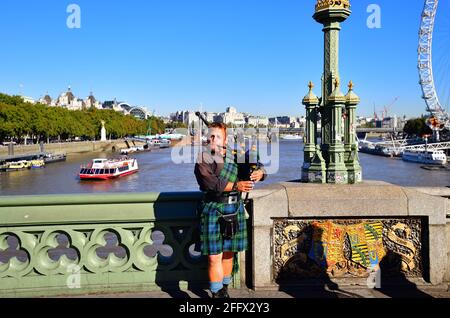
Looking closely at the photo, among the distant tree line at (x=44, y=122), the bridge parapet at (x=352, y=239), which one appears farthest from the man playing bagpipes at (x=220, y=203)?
the distant tree line at (x=44, y=122)

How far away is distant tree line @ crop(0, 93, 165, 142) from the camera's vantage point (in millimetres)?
80312

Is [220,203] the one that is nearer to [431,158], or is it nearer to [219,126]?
[219,126]

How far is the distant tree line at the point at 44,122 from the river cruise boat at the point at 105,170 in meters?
27.7

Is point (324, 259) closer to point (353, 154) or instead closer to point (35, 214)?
point (353, 154)

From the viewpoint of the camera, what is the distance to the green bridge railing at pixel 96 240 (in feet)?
16.7

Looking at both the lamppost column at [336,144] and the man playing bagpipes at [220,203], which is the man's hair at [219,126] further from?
the lamppost column at [336,144]

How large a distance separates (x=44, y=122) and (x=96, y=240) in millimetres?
92054

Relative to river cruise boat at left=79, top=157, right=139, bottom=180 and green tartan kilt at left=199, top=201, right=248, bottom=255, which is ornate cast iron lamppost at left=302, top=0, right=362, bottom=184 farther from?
river cruise boat at left=79, top=157, right=139, bottom=180

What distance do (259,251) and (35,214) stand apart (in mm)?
2438

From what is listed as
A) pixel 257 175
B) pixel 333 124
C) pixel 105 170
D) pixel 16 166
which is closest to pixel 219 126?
pixel 257 175

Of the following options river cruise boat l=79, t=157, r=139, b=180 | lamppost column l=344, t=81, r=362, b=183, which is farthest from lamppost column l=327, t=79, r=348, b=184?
river cruise boat l=79, t=157, r=139, b=180

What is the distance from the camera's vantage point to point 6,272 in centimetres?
510

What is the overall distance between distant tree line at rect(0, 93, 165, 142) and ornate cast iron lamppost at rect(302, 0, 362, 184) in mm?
78731
